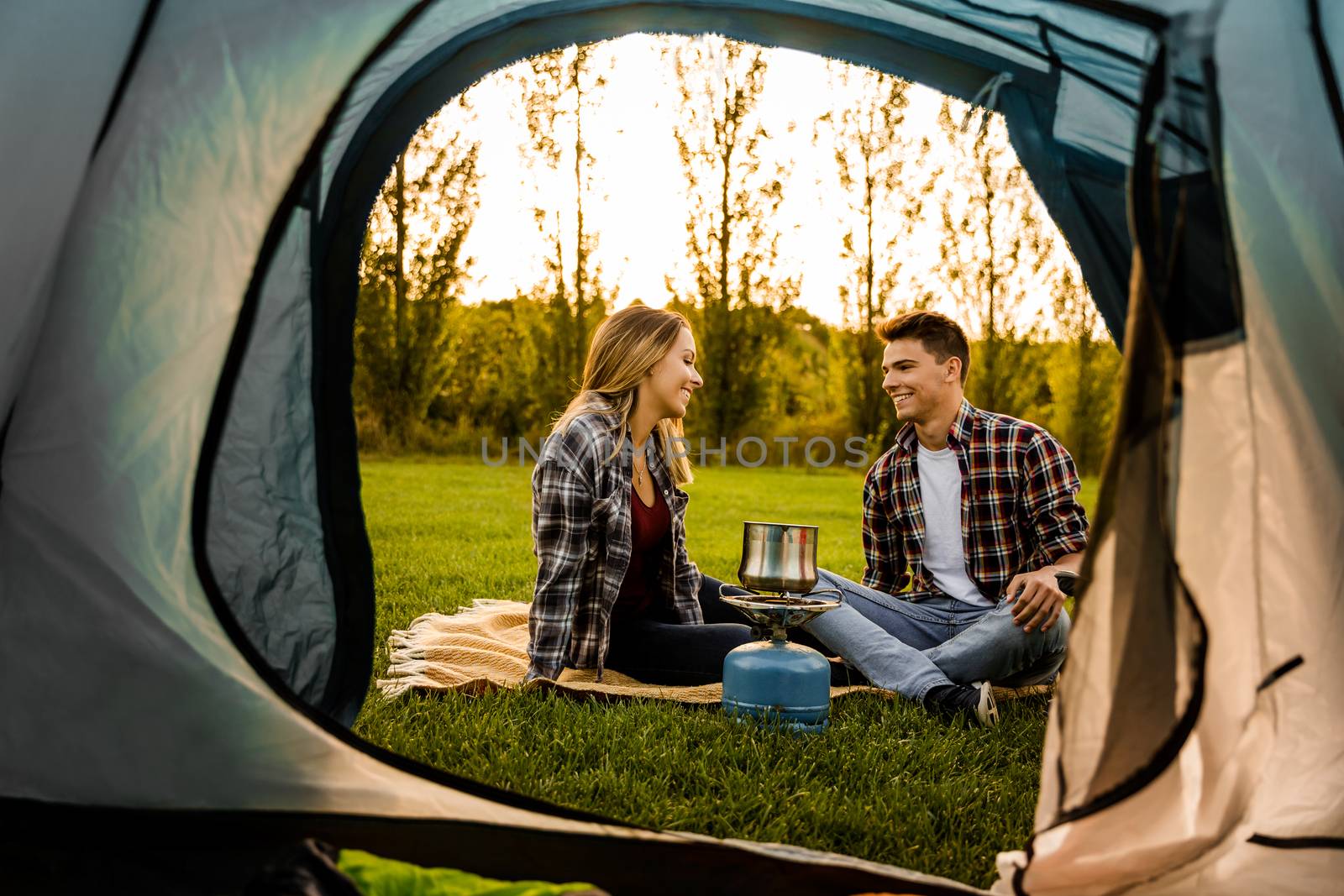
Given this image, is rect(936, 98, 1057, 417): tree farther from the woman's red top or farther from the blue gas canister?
the blue gas canister

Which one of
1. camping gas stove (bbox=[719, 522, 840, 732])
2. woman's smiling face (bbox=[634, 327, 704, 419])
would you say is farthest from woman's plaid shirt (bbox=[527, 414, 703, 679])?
camping gas stove (bbox=[719, 522, 840, 732])

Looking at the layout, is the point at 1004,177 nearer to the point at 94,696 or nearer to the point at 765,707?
the point at 765,707

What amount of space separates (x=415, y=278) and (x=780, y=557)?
9.60 m

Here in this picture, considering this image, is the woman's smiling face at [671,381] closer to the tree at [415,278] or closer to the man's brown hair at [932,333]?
the man's brown hair at [932,333]

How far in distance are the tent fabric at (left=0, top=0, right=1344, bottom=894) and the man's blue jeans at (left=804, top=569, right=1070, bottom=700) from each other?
1.06 meters

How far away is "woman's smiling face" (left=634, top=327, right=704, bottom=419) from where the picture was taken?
118 inches

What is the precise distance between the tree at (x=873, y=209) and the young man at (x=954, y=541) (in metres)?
8.60

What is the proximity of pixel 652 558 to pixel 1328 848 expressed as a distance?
188 cm

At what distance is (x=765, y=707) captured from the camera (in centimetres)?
250

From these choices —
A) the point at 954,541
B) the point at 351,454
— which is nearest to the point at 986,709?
the point at 954,541

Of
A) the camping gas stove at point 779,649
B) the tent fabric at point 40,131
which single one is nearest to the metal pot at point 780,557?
the camping gas stove at point 779,649

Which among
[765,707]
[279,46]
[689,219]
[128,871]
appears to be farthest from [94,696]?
[689,219]

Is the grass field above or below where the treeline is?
below

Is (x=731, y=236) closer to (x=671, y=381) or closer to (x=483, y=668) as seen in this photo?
(x=671, y=381)
